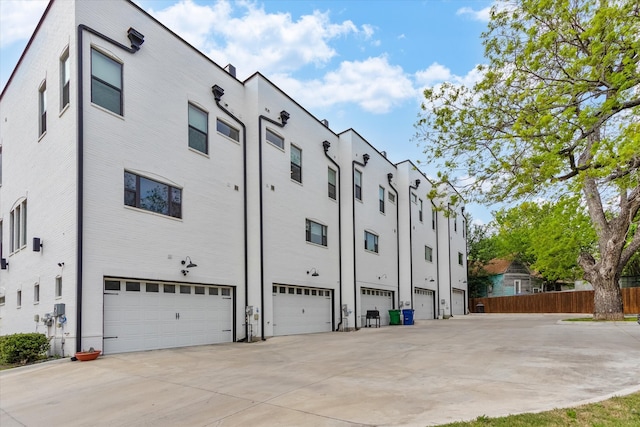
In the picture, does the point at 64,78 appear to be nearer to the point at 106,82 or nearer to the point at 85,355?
the point at 106,82

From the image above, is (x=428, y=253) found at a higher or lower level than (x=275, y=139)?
lower

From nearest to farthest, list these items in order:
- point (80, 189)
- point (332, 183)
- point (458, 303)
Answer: point (80, 189)
point (332, 183)
point (458, 303)

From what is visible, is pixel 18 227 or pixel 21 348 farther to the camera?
pixel 18 227

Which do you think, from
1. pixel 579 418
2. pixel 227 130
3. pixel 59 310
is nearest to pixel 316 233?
pixel 227 130

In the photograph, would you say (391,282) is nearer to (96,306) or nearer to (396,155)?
(396,155)

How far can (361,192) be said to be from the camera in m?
22.1

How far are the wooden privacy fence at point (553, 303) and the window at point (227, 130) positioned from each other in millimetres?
28400

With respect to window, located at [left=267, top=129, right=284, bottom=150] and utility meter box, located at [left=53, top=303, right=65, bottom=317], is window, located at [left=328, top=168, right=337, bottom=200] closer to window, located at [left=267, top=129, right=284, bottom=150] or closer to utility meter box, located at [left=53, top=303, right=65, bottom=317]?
window, located at [left=267, top=129, right=284, bottom=150]

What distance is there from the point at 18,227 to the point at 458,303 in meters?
32.5

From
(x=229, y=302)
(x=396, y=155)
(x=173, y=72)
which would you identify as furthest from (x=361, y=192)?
(x=173, y=72)

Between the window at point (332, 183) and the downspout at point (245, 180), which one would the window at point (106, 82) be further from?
the window at point (332, 183)

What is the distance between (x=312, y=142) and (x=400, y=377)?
1374cm

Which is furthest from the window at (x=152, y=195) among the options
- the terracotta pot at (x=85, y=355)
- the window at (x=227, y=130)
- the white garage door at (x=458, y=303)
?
the white garage door at (x=458, y=303)

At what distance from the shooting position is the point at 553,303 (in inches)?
1310
